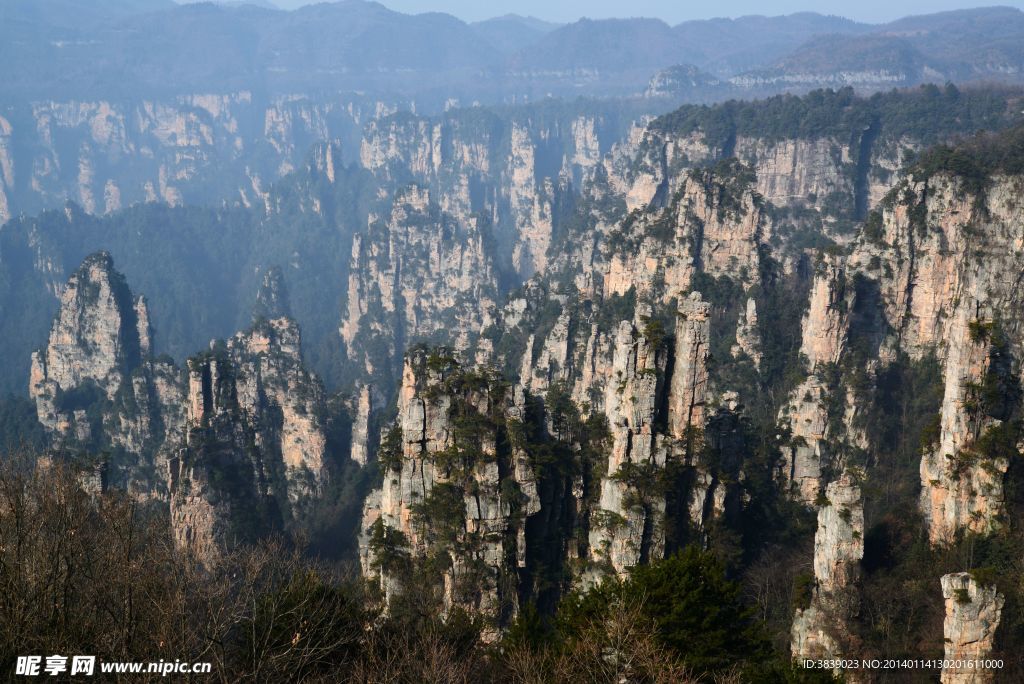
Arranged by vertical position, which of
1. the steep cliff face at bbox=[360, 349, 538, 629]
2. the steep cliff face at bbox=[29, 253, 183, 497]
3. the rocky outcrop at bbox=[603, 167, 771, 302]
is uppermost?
the rocky outcrop at bbox=[603, 167, 771, 302]

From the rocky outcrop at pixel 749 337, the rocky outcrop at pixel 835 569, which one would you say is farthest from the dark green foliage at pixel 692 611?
the rocky outcrop at pixel 749 337

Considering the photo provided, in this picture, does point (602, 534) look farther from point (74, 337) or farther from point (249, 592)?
point (74, 337)

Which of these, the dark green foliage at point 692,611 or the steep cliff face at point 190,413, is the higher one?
the dark green foliage at point 692,611

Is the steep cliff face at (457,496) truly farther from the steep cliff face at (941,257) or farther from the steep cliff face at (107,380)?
the steep cliff face at (107,380)

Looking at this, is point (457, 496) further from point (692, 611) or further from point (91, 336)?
point (91, 336)

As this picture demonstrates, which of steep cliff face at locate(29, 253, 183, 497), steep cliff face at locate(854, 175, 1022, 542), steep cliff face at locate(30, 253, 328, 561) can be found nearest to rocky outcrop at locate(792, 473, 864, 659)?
steep cliff face at locate(854, 175, 1022, 542)

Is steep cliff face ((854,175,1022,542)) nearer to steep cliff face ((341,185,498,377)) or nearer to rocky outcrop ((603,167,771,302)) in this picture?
rocky outcrop ((603,167,771,302))
